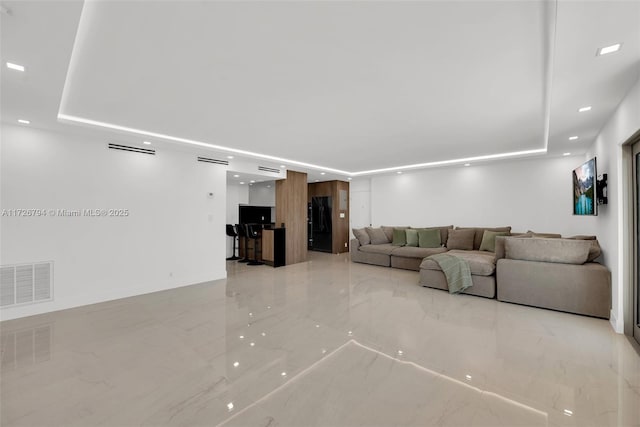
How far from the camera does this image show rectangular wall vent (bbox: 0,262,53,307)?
351cm

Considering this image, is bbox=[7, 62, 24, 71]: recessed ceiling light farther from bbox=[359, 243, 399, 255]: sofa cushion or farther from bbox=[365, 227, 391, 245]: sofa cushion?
bbox=[365, 227, 391, 245]: sofa cushion

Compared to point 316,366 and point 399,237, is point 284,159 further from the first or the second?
point 316,366

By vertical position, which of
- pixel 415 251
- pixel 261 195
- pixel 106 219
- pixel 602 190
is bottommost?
pixel 415 251

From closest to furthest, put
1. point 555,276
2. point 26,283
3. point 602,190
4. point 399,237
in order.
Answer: point 602,190, point 26,283, point 555,276, point 399,237

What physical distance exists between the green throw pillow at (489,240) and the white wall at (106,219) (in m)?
5.85

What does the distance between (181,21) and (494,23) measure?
2.09 metres

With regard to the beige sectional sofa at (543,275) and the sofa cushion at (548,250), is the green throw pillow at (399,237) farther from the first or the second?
the sofa cushion at (548,250)

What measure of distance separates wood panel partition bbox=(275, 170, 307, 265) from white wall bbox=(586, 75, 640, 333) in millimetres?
5865

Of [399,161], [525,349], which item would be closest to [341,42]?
[525,349]

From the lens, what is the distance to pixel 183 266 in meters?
5.19

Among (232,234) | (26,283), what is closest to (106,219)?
(26,283)

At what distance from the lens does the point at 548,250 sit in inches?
154

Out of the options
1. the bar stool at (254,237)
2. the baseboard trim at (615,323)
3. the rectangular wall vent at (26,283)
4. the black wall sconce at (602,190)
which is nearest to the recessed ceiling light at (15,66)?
the rectangular wall vent at (26,283)

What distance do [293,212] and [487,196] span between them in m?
4.97
